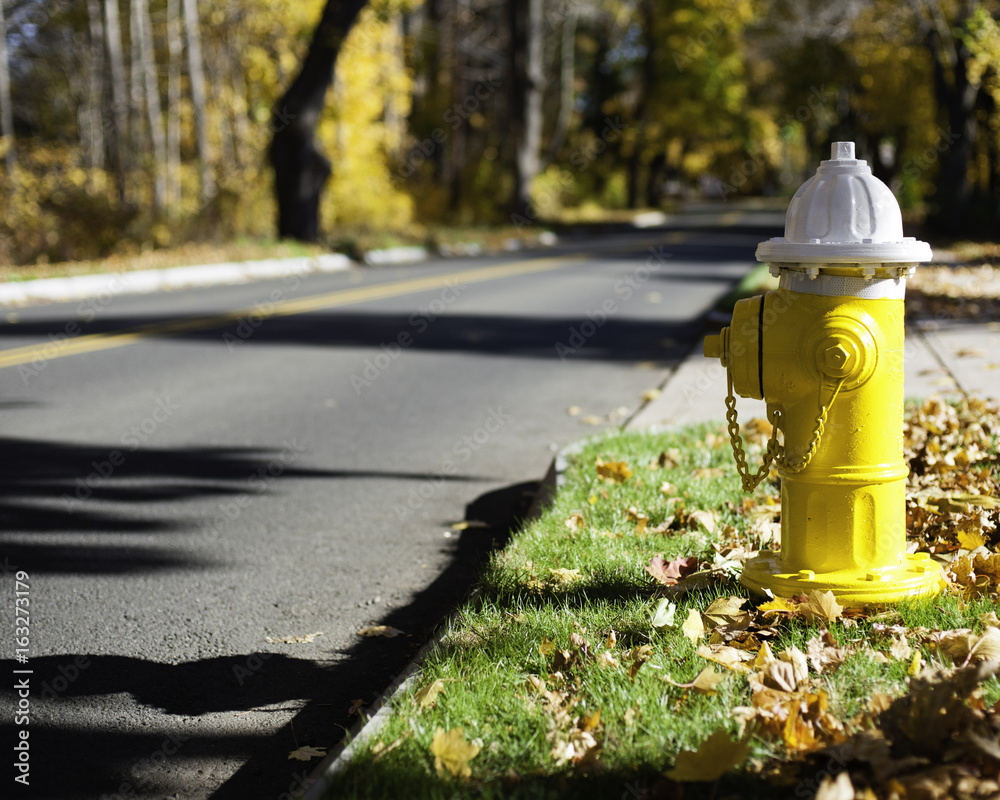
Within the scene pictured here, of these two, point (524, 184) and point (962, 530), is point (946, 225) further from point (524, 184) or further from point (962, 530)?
point (962, 530)

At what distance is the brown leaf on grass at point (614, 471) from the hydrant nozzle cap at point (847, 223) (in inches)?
78.8

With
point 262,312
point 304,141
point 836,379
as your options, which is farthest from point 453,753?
point 304,141

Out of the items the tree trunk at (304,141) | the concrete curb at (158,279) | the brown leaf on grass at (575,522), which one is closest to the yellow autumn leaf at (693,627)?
the brown leaf on grass at (575,522)

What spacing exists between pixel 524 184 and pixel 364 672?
3340cm

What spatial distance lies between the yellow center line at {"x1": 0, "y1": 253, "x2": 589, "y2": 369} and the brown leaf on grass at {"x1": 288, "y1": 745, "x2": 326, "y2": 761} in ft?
22.6

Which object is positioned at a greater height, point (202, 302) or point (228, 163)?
point (228, 163)

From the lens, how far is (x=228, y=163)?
87.4ft

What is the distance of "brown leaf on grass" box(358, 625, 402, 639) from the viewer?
358 cm

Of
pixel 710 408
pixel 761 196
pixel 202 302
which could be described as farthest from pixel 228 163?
pixel 761 196

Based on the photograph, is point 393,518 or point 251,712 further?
point 393,518

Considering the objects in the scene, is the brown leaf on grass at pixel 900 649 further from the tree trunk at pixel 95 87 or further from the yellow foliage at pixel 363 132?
the tree trunk at pixel 95 87

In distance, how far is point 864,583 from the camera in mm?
2988

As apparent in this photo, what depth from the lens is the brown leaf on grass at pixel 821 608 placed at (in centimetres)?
293

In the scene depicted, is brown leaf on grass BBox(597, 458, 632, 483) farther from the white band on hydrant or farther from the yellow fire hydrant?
the white band on hydrant
